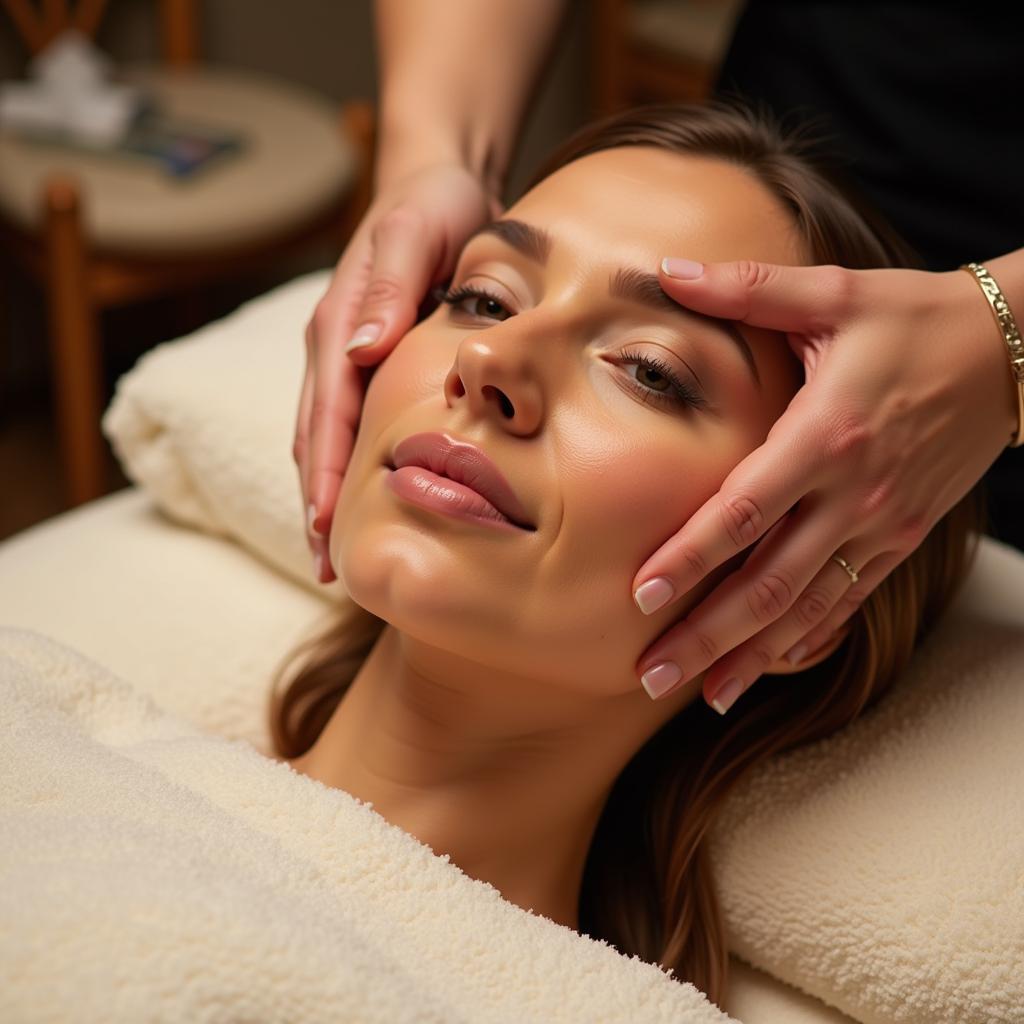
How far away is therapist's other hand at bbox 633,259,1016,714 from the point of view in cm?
90

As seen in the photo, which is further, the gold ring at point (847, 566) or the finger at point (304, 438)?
the finger at point (304, 438)

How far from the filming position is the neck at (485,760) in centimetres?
105

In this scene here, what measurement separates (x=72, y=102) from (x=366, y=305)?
5.61 feet

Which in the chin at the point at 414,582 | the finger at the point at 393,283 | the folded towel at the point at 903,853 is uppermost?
the finger at the point at 393,283

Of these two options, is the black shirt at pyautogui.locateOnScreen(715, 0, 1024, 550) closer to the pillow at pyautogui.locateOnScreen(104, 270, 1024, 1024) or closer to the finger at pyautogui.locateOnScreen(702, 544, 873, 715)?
the pillow at pyautogui.locateOnScreen(104, 270, 1024, 1024)

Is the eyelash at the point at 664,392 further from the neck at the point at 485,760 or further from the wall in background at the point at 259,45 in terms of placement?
the wall in background at the point at 259,45

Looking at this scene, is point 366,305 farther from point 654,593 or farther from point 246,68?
point 246,68

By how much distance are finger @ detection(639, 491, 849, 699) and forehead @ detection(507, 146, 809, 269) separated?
0.76 feet

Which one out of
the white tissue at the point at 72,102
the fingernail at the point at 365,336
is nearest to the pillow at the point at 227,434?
the fingernail at the point at 365,336

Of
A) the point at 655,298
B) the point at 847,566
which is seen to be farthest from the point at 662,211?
the point at 847,566

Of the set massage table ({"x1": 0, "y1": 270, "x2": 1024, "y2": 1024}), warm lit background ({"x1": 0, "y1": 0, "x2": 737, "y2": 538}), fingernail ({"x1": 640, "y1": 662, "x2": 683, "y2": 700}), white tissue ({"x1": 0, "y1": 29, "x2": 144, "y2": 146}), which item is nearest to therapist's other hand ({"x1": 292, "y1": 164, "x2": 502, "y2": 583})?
massage table ({"x1": 0, "y1": 270, "x2": 1024, "y2": 1024})

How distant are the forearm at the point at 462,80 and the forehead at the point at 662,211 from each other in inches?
13.2

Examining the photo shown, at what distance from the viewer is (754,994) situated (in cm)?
113

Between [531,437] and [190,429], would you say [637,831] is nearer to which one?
[531,437]
